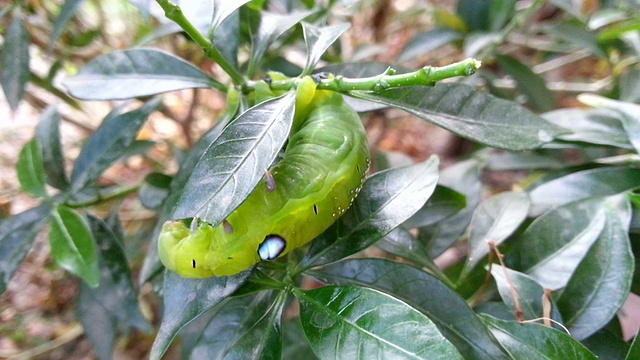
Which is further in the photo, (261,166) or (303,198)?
(303,198)

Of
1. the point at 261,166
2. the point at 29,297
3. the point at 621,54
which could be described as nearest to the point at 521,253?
the point at 261,166

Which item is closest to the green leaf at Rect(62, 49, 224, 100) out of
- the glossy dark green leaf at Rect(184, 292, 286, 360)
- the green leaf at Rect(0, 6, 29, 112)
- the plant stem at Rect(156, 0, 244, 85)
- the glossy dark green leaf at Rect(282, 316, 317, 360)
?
the plant stem at Rect(156, 0, 244, 85)

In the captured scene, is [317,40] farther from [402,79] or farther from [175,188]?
[175,188]

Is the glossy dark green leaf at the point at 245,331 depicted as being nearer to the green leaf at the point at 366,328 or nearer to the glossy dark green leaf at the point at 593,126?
the green leaf at the point at 366,328

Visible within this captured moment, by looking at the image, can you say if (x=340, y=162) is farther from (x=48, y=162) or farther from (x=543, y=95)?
(x=543, y=95)

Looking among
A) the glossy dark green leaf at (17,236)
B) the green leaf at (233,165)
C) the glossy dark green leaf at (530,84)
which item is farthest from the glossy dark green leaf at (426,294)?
the glossy dark green leaf at (530,84)

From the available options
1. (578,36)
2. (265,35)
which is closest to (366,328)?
(265,35)
